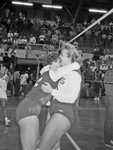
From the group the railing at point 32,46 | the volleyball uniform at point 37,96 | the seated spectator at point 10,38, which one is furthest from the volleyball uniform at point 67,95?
the seated spectator at point 10,38

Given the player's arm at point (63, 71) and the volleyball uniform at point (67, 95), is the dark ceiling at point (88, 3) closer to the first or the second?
the player's arm at point (63, 71)

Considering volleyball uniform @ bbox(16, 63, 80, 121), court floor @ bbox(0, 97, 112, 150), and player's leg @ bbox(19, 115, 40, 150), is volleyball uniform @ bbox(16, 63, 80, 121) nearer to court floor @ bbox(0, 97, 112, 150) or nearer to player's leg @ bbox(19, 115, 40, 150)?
player's leg @ bbox(19, 115, 40, 150)

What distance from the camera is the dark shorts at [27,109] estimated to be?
2234 millimetres

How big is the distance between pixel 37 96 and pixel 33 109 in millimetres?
177

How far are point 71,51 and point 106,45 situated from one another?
52.4 ft

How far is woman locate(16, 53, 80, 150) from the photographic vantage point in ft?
7.06

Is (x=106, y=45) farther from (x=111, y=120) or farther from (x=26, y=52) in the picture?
(x=111, y=120)

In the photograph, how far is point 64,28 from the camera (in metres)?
23.5

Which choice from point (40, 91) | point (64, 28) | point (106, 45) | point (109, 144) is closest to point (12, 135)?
point (109, 144)

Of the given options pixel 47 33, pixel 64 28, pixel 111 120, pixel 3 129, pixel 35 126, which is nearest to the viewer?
pixel 35 126

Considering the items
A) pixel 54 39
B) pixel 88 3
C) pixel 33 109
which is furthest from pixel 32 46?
pixel 33 109

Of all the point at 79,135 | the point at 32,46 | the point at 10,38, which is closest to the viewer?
the point at 79,135

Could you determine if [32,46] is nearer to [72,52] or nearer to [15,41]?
[15,41]

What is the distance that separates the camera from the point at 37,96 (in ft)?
7.86
